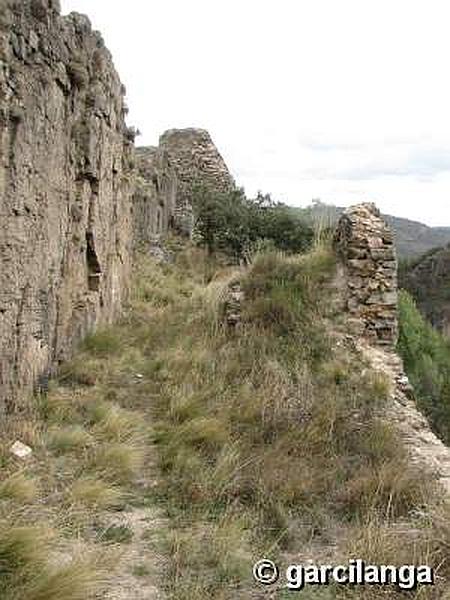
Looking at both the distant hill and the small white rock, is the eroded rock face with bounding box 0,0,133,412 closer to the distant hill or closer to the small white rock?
the small white rock

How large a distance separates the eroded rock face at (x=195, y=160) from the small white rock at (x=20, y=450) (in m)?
14.2

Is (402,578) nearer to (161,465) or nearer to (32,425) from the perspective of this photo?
(161,465)

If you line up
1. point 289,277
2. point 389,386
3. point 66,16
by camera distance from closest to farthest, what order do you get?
point 389,386 < point 66,16 < point 289,277

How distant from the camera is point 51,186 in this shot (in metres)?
6.41

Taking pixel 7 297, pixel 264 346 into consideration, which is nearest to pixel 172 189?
pixel 264 346

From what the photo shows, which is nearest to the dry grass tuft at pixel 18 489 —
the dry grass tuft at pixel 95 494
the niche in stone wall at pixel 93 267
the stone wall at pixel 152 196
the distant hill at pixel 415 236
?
the dry grass tuft at pixel 95 494

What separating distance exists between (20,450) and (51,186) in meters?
2.67

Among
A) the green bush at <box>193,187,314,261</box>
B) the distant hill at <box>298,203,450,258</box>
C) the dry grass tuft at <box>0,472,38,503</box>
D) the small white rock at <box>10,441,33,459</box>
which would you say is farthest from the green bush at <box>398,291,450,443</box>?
the distant hill at <box>298,203,450,258</box>

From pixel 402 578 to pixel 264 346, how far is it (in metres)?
3.97

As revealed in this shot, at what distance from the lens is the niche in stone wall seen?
26.7 ft

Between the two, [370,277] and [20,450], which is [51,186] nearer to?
[20,450]

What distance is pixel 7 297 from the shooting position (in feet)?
17.6

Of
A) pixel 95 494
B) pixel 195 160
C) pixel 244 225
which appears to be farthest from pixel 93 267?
pixel 195 160

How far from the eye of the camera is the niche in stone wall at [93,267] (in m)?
8.15
